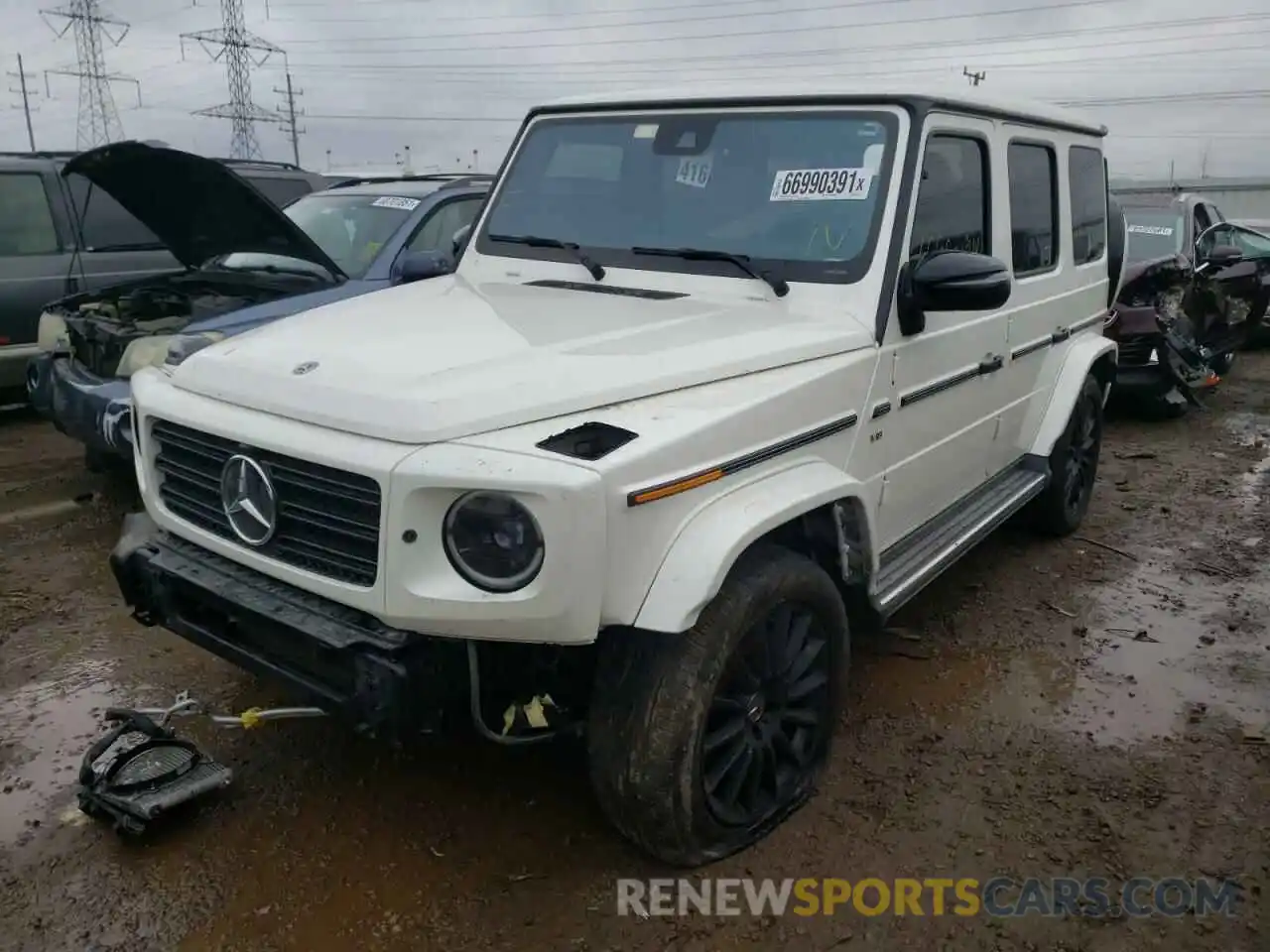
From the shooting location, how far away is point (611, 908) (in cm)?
277

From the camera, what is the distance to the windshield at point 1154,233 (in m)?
9.03

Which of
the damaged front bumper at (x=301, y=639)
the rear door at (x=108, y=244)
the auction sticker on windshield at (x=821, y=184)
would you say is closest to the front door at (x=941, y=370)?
the auction sticker on windshield at (x=821, y=184)

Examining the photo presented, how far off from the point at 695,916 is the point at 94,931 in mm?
1521

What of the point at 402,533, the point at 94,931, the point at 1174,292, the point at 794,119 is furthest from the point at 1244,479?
the point at 94,931

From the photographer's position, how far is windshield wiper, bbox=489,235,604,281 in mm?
3689

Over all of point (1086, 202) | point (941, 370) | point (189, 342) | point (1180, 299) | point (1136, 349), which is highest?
point (1086, 202)

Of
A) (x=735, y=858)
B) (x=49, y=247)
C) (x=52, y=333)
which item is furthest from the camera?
(x=49, y=247)

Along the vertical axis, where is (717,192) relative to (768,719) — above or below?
above

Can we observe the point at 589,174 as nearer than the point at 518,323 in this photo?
No

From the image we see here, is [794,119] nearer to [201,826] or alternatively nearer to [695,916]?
[695,916]

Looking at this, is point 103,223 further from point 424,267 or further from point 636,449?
point 636,449

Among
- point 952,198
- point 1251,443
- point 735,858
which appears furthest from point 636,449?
→ point 1251,443

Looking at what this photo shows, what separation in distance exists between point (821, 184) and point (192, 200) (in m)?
4.11

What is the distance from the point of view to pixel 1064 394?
5.07 m
